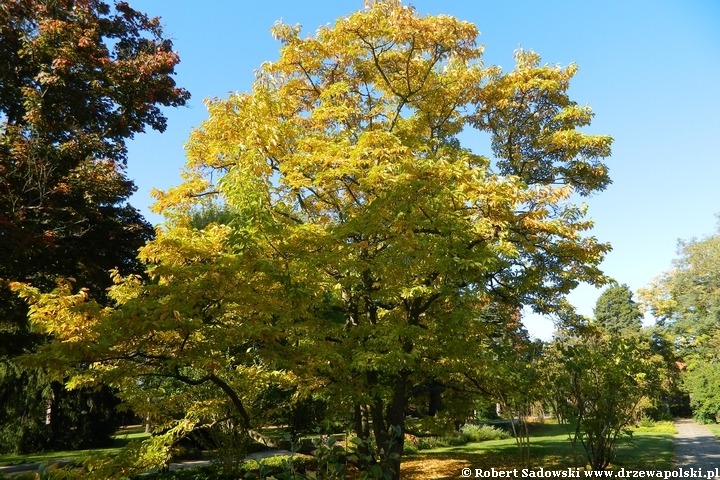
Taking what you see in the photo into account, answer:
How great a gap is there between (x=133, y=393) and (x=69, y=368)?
2390 millimetres

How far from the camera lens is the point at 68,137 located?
10.9 m

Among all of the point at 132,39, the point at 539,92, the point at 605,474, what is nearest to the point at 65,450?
the point at 132,39

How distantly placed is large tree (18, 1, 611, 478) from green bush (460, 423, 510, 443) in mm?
10723

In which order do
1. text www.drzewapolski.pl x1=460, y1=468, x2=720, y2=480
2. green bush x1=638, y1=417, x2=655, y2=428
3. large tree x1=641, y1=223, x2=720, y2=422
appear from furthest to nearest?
large tree x1=641, y1=223, x2=720, y2=422
green bush x1=638, y1=417, x2=655, y2=428
text www.drzewapolski.pl x1=460, y1=468, x2=720, y2=480

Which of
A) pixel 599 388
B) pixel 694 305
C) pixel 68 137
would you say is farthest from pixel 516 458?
pixel 694 305

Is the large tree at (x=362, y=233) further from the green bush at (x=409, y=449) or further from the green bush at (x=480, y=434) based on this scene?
the green bush at (x=480, y=434)

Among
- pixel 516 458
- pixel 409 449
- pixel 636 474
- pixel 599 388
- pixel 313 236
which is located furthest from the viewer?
pixel 409 449

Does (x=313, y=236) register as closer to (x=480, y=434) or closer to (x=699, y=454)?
(x=699, y=454)

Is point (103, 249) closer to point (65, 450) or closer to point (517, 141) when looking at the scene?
point (517, 141)

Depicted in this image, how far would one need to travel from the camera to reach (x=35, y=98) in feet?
33.1

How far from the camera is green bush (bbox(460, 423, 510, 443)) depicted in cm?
2011

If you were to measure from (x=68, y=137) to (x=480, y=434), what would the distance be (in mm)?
19779

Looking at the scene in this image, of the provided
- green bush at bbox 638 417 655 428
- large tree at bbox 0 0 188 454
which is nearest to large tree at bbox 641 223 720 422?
green bush at bbox 638 417 655 428

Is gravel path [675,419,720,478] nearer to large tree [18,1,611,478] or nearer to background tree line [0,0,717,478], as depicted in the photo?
background tree line [0,0,717,478]
